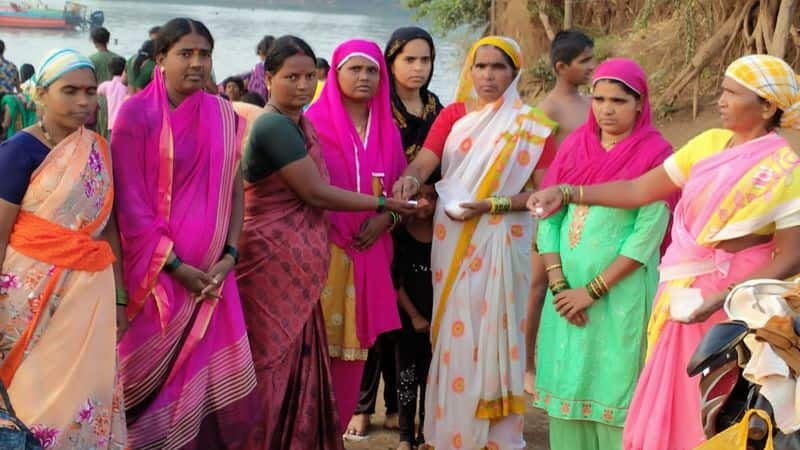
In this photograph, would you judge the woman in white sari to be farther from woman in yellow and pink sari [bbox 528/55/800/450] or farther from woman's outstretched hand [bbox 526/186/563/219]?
woman in yellow and pink sari [bbox 528/55/800/450]

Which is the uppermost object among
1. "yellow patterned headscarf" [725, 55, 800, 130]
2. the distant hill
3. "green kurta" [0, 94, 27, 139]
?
the distant hill

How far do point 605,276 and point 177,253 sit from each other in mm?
1740

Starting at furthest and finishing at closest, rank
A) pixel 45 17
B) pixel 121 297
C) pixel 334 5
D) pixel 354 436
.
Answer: pixel 334 5, pixel 45 17, pixel 354 436, pixel 121 297

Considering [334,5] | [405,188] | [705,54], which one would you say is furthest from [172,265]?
[334,5]

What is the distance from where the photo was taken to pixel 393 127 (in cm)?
546

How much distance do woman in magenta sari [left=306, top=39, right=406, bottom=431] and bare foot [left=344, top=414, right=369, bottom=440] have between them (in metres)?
0.77

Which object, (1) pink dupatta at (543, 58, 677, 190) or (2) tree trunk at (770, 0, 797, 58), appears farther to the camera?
(2) tree trunk at (770, 0, 797, 58)

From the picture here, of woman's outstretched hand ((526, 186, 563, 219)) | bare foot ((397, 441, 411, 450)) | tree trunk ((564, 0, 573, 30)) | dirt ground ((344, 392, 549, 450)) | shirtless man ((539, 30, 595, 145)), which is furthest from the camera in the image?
tree trunk ((564, 0, 573, 30))

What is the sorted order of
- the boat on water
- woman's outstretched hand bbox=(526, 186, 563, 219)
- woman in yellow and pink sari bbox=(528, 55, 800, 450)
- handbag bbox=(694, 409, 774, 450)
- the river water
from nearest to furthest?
1. handbag bbox=(694, 409, 774, 450)
2. woman in yellow and pink sari bbox=(528, 55, 800, 450)
3. woman's outstretched hand bbox=(526, 186, 563, 219)
4. the river water
5. the boat on water

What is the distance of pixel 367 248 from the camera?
5.29m

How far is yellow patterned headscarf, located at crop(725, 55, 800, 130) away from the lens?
13.2 ft

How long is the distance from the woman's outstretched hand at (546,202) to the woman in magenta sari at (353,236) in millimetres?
811

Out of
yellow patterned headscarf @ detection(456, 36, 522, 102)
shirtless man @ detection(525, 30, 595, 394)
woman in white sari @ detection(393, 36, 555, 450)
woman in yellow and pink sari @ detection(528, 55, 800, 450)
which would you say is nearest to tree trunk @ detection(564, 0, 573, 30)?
shirtless man @ detection(525, 30, 595, 394)

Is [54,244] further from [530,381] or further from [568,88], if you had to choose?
[530,381]
